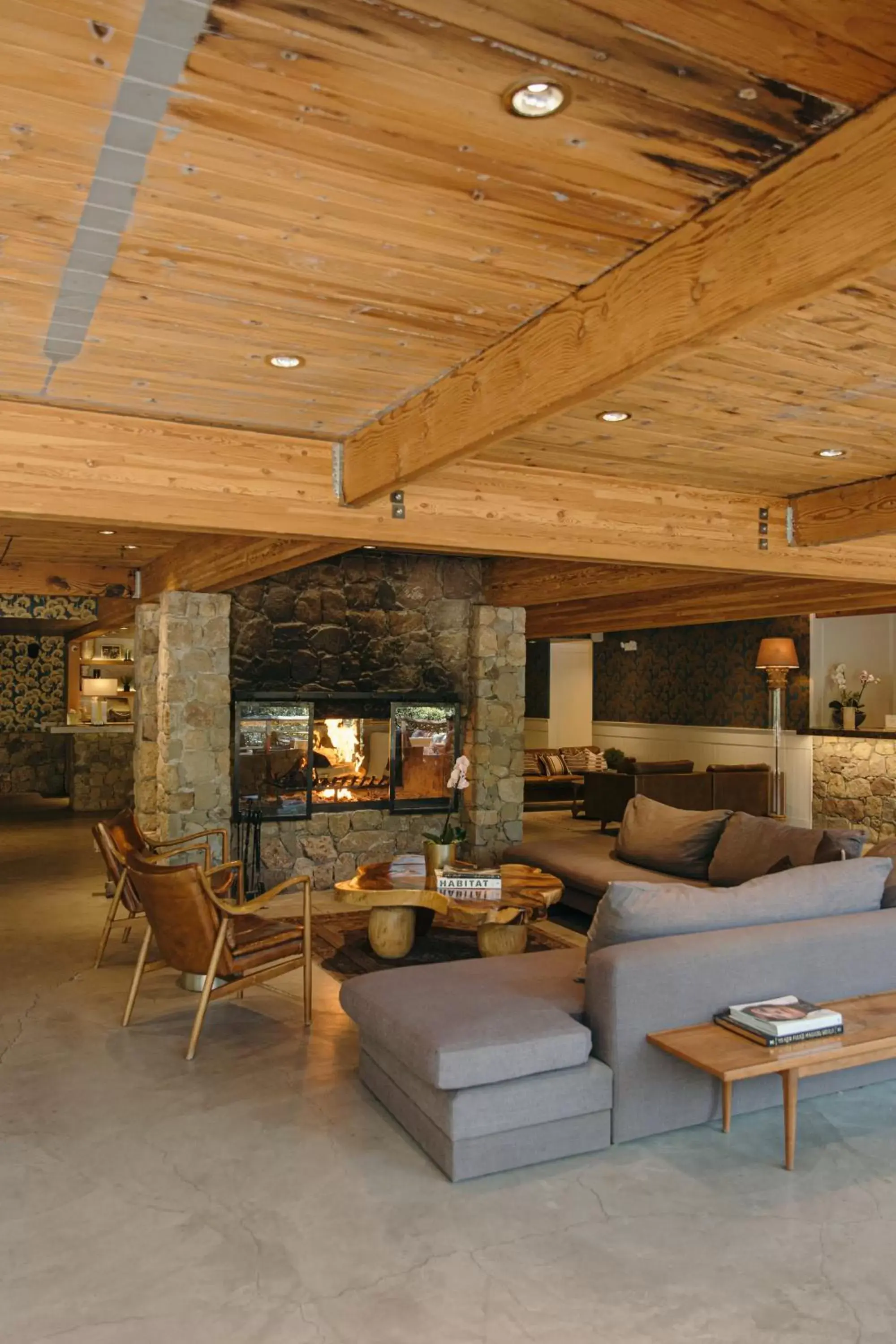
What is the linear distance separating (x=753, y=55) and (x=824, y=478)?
3.54 metres

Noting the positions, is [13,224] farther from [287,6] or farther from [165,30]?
[287,6]

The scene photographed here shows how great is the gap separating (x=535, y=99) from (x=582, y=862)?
531cm

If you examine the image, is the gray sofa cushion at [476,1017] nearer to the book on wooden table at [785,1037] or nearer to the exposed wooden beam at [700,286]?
the book on wooden table at [785,1037]

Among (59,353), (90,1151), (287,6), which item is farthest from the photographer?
(90,1151)

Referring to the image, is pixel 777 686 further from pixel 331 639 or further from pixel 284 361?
pixel 284 361

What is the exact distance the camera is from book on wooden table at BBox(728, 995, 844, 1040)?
3.16 metres

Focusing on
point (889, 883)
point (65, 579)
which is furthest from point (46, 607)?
point (889, 883)

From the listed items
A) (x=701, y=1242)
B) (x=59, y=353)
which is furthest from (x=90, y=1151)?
(x=59, y=353)

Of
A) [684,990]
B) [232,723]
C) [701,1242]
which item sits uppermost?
[232,723]

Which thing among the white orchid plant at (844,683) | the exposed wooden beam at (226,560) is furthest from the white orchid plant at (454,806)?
the white orchid plant at (844,683)

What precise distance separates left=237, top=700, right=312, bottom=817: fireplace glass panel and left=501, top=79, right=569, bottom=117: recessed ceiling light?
19.5 ft

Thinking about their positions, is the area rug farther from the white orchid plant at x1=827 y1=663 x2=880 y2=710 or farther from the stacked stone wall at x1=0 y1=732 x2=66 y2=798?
the stacked stone wall at x1=0 y1=732 x2=66 y2=798

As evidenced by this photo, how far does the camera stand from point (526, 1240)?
2.76m

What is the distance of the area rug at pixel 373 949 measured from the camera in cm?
552
